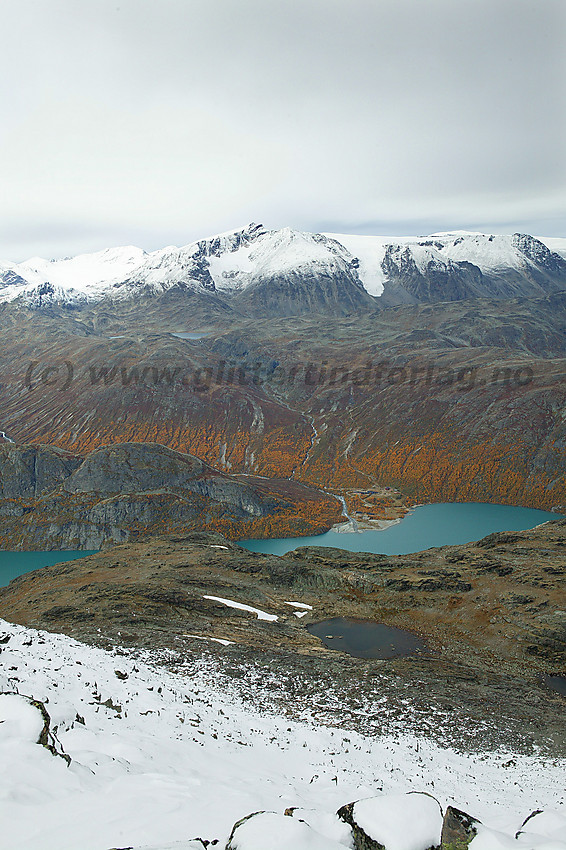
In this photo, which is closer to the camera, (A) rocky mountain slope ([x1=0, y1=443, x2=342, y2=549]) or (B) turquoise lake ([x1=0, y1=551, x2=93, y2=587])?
(B) turquoise lake ([x1=0, y1=551, x2=93, y2=587])

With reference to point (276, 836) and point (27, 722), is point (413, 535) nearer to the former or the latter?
point (27, 722)

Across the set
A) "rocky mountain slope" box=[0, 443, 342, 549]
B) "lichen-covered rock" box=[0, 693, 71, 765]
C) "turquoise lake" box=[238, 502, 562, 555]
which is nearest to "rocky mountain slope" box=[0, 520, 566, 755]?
"lichen-covered rock" box=[0, 693, 71, 765]

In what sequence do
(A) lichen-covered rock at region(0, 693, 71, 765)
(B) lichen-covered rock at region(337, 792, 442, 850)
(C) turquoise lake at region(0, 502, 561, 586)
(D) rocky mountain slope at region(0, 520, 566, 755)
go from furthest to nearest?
(C) turquoise lake at region(0, 502, 561, 586) → (D) rocky mountain slope at region(0, 520, 566, 755) → (A) lichen-covered rock at region(0, 693, 71, 765) → (B) lichen-covered rock at region(337, 792, 442, 850)

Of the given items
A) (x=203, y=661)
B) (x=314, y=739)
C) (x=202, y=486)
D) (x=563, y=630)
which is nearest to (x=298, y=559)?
(x=563, y=630)

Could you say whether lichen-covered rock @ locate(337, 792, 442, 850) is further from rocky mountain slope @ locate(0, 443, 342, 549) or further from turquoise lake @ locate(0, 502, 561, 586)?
rocky mountain slope @ locate(0, 443, 342, 549)

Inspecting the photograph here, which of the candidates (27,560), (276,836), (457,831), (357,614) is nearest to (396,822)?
(457,831)

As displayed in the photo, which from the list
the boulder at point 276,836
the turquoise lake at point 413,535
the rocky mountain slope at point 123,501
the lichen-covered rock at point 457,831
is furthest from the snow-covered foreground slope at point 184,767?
the rocky mountain slope at point 123,501

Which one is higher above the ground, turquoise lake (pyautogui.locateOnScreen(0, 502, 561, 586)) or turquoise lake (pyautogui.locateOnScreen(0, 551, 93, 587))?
turquoise lake (pyautogui.locateOnScreen(0, 502, 561, 586))

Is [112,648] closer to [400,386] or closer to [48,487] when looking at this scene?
[48,487]
